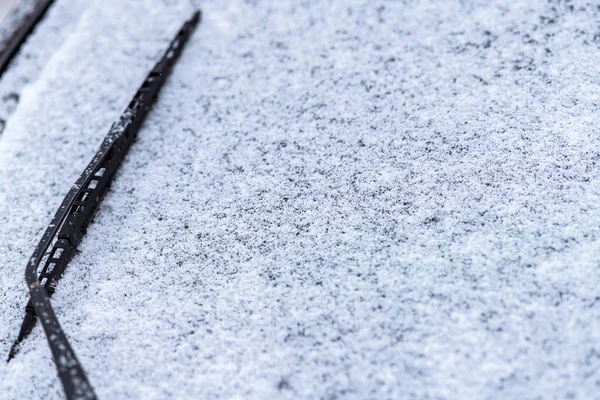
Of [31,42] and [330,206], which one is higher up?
[31,42]

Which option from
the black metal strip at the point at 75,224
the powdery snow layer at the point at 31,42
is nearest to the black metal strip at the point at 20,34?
the powdery snow layer at the point at 31,42

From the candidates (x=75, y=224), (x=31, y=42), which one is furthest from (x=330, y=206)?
(x=31, y=42)

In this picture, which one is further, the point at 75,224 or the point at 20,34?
the point at 20,34

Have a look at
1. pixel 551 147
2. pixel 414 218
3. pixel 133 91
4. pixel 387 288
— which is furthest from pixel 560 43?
pixel 133 91

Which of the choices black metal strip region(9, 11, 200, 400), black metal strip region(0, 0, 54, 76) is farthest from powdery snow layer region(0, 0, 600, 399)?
black metal strip region(0, 0, 54, 76)

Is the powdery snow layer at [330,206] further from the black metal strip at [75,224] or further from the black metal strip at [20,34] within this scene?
the black metal strip at [20,34]

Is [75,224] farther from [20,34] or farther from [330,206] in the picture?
[20,34]
